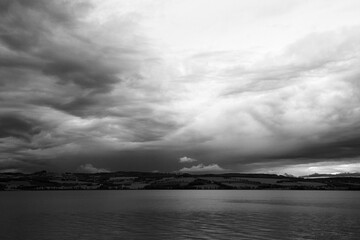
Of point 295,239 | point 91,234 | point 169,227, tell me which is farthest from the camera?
point 169,227

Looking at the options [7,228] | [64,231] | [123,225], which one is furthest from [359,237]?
[7,228]

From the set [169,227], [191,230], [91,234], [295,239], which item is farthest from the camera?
[169,227]

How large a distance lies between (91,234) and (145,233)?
1158 centimetres

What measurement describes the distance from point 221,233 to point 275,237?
11479 mm

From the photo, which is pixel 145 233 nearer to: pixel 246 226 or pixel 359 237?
pixel 246 226

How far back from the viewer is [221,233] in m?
82.0

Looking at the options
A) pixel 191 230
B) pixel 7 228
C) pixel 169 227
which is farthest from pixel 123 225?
pixel 7 228

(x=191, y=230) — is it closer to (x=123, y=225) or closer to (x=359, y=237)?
(x=123, y=225)

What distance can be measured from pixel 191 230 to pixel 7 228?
46.2 metres

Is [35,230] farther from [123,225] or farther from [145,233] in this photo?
[145,233]

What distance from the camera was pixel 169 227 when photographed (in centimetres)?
9469

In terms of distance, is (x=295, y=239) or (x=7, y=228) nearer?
(x=295, y=239)

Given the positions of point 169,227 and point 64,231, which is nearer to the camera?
point 64,231

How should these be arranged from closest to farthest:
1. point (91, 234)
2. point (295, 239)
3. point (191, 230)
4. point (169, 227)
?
point (295, 239), point (91, 234), point (191, 230), point (169, 227)
